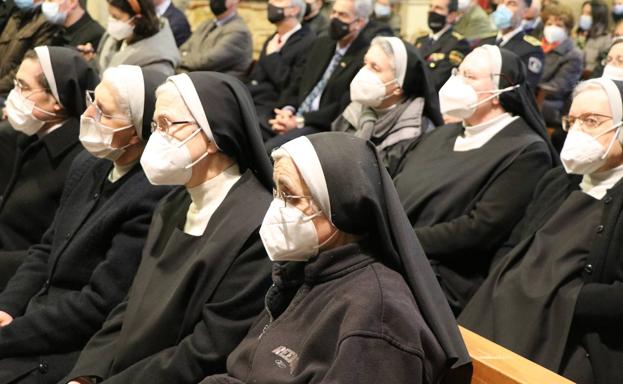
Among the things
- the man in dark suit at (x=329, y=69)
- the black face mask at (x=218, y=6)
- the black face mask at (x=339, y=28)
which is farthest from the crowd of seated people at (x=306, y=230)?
the black face mask at (x=218, y=6)

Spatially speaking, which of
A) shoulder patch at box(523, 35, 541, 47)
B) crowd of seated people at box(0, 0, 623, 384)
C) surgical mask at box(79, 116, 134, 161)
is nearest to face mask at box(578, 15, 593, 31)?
shoulder patch at box(523, 35, 541, 47)

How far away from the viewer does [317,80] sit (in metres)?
6.78

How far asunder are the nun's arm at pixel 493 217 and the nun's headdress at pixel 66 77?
1830 millimetres

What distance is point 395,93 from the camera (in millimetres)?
5219


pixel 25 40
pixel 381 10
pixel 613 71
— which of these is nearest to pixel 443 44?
pixel 381 10

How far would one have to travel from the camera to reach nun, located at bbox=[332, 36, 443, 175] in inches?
203

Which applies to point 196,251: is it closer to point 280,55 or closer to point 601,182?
point 601,182

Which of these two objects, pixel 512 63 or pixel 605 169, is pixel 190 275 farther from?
pixel 512 63

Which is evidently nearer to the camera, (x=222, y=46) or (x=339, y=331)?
(x=339, y=331)

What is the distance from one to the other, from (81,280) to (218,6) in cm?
448

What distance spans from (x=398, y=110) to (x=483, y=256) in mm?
1279

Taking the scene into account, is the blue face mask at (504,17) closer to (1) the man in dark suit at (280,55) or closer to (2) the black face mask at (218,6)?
(1) the man in dark suit at (280,55)

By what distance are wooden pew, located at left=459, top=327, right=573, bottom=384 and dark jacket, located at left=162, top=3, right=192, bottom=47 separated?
5949 mm

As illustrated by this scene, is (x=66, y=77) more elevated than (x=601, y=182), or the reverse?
(x=601, y=182)
